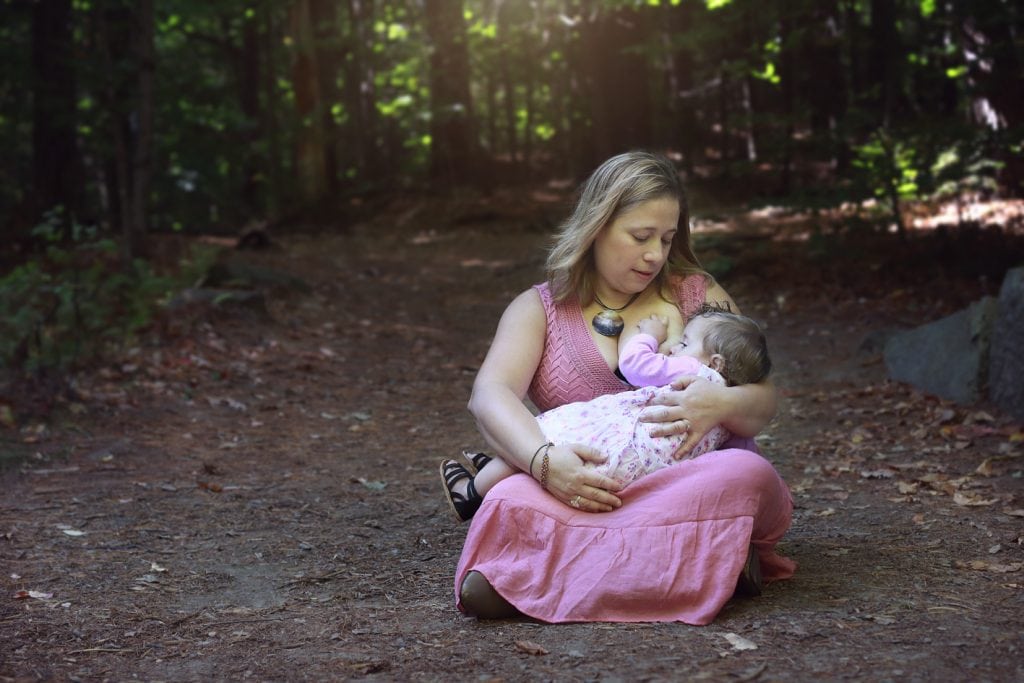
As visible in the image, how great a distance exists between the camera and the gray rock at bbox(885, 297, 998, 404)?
6160 millimetres

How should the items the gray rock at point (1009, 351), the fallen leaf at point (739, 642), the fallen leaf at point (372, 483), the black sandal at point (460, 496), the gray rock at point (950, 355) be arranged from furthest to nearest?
the gray rock at point (950, 355), the gray rock at point (1009, 351), the fallen leaf at point (372, 483), the black sandal at point (460, 496), the fallen leaf at point (739, 642)

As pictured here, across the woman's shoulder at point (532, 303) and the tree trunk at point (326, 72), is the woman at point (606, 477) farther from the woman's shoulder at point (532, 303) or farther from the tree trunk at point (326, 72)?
the tree trunk at point (326, 72)

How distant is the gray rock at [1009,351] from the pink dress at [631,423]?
295 centimetres

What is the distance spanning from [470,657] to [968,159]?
7.65m

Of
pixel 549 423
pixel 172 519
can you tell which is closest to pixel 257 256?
pixel 172 519

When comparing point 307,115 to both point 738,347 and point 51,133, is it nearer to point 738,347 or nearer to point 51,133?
point 51,133

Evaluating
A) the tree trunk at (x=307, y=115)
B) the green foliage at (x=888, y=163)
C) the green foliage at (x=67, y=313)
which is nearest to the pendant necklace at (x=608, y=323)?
the green foliage at (x=67, y=313)

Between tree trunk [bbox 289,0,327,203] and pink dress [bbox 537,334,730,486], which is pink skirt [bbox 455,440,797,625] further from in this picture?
tree trunk [bbox 289,0,327,203]

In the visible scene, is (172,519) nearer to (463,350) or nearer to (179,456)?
(179,456)

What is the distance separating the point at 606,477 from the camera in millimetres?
3412

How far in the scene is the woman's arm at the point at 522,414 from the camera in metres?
3.40

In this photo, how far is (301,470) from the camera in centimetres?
586

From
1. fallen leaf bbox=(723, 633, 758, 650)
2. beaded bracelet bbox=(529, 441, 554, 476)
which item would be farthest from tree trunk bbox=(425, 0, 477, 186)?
fallen leaf bbox=(723, 633, 758, 650)

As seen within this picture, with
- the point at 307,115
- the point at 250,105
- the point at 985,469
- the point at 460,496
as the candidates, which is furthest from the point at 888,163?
the point at 250,105
